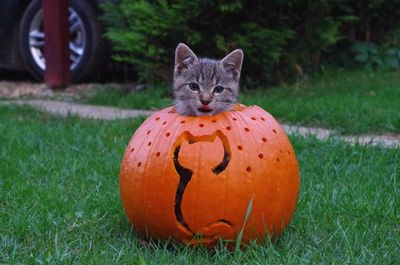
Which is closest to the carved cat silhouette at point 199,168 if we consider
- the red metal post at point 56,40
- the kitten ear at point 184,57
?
the kitten ear at point 184,57

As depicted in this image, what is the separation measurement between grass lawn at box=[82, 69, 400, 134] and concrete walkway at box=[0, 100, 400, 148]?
226mm

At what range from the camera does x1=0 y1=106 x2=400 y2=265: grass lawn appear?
3.64 m

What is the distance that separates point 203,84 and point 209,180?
0.60m

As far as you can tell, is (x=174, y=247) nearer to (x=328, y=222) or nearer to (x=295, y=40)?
(x=328, y=222)

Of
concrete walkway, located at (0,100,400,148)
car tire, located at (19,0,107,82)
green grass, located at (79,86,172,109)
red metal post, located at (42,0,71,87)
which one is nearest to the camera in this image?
concrete walkway, located at (0,100,400,148)

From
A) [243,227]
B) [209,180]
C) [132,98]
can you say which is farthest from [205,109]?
[132,98]

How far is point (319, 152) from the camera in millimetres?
6105

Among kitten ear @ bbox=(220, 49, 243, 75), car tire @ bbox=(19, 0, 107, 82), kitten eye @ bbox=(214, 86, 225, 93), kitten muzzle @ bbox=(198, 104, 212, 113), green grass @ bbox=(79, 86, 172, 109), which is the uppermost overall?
kitten ear @ bbox=(220, 49, 243, 75)

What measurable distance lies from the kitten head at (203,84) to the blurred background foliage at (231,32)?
16.4ft

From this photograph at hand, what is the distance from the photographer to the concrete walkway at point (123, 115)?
6632mm

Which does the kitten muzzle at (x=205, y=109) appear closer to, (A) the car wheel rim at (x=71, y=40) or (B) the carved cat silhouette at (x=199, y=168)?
(B) the carved cat silhouette at (x=199, y=168)

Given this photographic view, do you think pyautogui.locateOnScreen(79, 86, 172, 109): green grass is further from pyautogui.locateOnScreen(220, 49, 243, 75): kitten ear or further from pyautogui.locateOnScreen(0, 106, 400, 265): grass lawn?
pyautogui.locateOnScreen(220, 49, 243, 75): kitten ear

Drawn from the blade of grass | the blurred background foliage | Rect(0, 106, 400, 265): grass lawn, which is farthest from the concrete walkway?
the blade of grass

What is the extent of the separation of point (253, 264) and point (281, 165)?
24.4 inches
